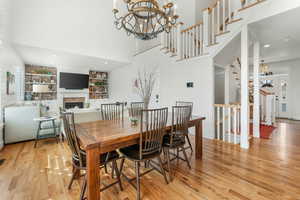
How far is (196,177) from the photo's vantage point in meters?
1.98

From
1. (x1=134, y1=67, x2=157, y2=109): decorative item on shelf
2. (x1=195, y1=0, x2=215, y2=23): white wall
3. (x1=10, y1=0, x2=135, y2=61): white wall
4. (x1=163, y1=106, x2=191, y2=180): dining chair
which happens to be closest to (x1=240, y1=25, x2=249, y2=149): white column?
(x1=163, y1=106, x2=191, y2=180): dining chair

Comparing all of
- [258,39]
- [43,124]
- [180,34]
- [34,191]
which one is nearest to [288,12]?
[258,39]

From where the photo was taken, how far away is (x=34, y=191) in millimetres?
1713


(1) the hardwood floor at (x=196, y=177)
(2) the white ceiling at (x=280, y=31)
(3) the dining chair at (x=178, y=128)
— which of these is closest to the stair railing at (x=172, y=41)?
(2) the white ceiling at (x=280, y=31)

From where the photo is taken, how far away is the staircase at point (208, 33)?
3092 mm

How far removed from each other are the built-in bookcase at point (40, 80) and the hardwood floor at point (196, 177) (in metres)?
3.63

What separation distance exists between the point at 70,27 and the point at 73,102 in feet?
11.6

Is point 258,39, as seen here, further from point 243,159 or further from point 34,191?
point 34,191

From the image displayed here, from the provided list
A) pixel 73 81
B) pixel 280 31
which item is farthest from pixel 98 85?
pixel 280 31

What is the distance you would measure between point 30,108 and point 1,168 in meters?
1.69

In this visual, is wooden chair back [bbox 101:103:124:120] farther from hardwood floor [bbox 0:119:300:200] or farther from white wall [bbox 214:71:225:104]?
white wall [bbox 214:71:225:104]

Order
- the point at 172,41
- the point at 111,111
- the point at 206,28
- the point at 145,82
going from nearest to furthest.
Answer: the point at 111,111, the point at 206,28, the point at 172,41, the point at 145,82

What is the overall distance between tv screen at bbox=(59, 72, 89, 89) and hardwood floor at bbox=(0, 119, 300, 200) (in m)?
3.97

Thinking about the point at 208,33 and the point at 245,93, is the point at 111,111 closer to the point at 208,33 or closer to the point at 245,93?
the point at 245,93
